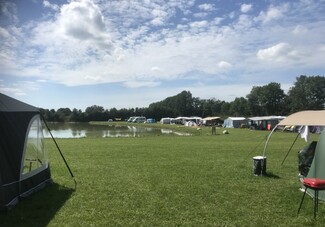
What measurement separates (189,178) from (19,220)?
19.5ft

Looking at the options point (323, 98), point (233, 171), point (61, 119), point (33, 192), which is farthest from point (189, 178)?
point (61, 119)

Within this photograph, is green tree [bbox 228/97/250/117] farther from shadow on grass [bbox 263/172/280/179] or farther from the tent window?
the tent window

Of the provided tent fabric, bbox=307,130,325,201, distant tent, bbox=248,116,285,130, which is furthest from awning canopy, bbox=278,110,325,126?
distant tent, bbox=248,116,285,130

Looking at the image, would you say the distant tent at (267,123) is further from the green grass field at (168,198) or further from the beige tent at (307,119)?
the beige tent at (307,119)

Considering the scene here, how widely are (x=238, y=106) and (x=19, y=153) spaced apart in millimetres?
108034

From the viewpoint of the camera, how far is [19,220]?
6.76 meters

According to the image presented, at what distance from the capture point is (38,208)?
7637 millimetres

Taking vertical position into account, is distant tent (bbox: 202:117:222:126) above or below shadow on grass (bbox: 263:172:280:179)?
above

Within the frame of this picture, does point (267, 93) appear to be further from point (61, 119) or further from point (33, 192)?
point (33, 192)

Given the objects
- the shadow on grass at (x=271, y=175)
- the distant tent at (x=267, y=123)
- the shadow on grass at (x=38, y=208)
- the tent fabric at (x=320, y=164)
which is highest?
the distant tent at (x=267, y=123)

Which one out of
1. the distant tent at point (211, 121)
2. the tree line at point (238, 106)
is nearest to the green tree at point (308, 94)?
the tree line at point (238, 106)

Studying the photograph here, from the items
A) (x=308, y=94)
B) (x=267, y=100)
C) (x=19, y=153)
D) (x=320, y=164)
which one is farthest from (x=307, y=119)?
(x=267, y=100)

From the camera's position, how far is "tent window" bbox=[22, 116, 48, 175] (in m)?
9.05

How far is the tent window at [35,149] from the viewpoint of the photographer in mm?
9047
